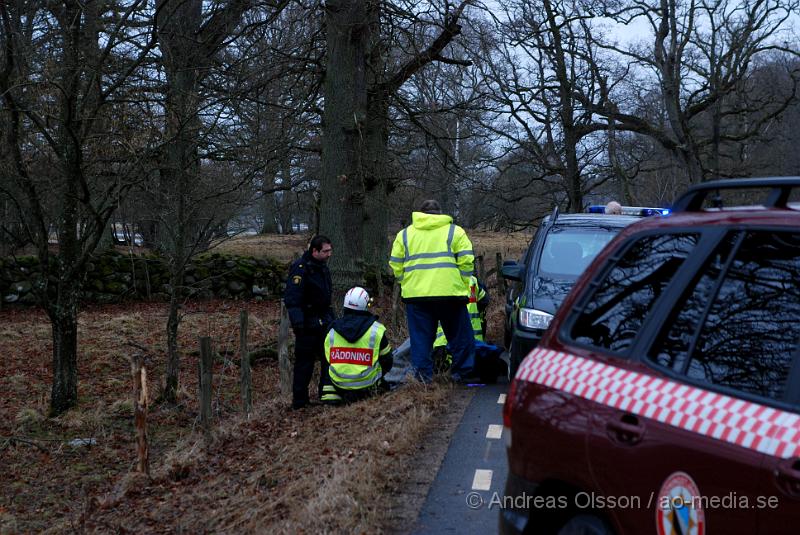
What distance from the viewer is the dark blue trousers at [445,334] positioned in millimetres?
9477

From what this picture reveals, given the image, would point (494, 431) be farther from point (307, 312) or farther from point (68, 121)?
point (68, 121)

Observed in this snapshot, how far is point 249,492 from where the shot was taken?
6.61m

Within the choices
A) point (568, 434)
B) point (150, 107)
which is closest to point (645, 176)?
point (150, 107)

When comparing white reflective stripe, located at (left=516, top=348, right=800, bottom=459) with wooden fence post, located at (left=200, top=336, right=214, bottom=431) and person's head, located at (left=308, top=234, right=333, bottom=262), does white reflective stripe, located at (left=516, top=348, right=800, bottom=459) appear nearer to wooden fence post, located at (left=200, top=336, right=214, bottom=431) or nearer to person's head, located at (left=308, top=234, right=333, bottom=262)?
wooden fence post, located at (left=200, top=336, right=214, bottom=431)

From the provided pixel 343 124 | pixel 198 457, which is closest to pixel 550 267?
pixel 198 457

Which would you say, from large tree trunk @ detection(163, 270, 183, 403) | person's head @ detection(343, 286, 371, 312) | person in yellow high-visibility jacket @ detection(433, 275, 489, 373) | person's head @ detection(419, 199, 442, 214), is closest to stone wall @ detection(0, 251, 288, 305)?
large tree trunk @ detection(163, 270, 183, 403)

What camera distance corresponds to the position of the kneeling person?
9.31 meters

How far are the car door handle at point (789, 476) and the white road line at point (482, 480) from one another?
357 cm

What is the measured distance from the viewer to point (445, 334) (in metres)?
9.60

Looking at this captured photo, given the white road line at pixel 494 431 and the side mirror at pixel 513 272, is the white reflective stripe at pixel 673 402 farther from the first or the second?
the side mirror at pixel 513 272

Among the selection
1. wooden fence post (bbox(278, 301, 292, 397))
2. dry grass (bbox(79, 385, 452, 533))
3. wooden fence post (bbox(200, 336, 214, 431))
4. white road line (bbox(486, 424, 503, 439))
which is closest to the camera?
dry grass (bbox(79, 385, 452, 533))

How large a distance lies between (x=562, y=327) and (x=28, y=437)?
878cm

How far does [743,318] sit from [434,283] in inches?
242

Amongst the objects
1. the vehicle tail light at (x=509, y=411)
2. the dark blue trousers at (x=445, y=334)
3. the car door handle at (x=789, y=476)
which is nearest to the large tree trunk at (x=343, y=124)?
the dark blue trousers at (x=445, y=334)
